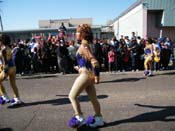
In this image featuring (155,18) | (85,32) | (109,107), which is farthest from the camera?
(155,18)

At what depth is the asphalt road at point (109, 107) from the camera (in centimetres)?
614

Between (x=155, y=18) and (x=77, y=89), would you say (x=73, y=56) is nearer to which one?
(x=77, y=89)

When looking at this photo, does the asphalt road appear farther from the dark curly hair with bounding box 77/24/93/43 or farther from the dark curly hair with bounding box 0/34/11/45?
the dark curly hair with bounding box 77/24/93/43

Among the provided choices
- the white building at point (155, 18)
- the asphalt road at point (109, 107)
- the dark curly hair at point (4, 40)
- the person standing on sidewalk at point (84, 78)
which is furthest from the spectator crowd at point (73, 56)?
the white building at point (155, 18)

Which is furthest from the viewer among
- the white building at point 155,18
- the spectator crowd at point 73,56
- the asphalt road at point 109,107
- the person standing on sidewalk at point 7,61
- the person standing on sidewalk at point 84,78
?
the white building at point 155,18

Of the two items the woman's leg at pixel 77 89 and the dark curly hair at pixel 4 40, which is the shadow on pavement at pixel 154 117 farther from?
the dark curly hair at pixel 4 40

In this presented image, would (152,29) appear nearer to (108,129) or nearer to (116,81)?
(116,81)

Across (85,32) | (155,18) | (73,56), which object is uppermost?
(155,18)

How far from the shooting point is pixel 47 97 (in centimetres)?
908

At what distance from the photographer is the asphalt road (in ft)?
20.1

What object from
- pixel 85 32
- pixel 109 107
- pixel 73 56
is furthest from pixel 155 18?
pixel 85 32

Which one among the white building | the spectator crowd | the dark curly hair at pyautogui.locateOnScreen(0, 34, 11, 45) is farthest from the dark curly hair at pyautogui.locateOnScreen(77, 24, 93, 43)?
the white building

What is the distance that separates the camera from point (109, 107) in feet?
24.6

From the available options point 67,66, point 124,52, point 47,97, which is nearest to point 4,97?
point 47,97
